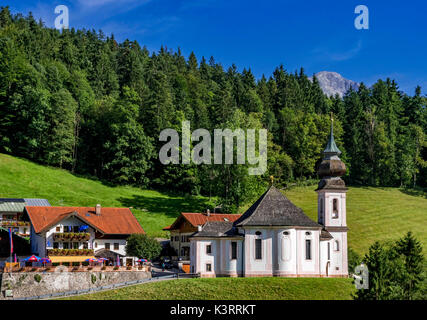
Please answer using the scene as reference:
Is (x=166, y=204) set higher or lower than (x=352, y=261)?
higher

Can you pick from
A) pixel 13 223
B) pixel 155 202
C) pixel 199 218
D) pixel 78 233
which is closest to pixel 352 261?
pixel 199 218

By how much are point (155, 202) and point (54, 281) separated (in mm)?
40509

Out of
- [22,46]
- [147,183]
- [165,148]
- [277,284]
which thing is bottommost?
[277,284]

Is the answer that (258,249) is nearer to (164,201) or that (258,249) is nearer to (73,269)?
(73,269)

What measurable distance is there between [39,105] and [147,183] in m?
21.1

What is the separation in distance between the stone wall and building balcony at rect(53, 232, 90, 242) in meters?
9.37

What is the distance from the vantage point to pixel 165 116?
10419 cm

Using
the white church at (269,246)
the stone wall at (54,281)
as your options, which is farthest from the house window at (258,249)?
A: the stone wall at (54,281)

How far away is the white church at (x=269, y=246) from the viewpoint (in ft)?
172

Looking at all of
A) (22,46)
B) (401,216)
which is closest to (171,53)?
(22,46)

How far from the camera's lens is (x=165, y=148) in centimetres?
10094

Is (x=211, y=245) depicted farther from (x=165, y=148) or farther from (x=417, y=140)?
(x=417, y=140)

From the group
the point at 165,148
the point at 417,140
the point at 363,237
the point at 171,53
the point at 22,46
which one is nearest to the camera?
the point at 363,237

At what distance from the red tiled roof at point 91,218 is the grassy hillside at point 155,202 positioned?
861 cm
